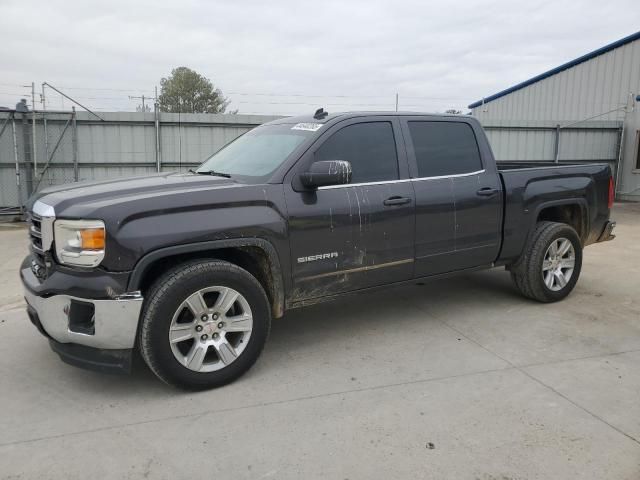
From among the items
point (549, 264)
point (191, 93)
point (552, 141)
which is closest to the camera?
point (549, 264)

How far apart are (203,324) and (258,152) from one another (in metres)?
1.57

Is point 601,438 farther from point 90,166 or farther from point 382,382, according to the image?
point 90,166

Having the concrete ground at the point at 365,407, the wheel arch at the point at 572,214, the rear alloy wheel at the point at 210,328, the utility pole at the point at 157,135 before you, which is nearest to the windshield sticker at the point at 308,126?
the rear alloy wheel at the point at 210,328

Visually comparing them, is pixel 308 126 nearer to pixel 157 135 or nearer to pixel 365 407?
pixel 365 407

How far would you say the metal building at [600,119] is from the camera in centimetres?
1541

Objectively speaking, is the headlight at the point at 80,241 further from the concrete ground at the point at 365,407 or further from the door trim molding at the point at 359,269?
the door trim molding at the point at 359,269

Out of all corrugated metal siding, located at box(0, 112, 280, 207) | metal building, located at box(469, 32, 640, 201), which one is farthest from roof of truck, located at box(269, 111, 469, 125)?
metal building, located at box(469, 32, 640, 201)

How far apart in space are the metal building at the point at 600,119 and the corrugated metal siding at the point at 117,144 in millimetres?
8421

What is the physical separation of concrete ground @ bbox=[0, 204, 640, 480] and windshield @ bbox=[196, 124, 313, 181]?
1.47 meters

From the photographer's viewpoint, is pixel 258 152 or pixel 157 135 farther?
pixel 157 135

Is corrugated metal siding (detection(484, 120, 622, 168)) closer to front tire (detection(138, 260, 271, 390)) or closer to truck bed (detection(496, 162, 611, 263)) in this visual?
truck bed (detection(496, 162, 611, 263))

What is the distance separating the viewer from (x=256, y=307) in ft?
11.5

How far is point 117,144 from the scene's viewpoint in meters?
12.1

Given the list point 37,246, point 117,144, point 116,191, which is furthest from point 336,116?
point 117,144
